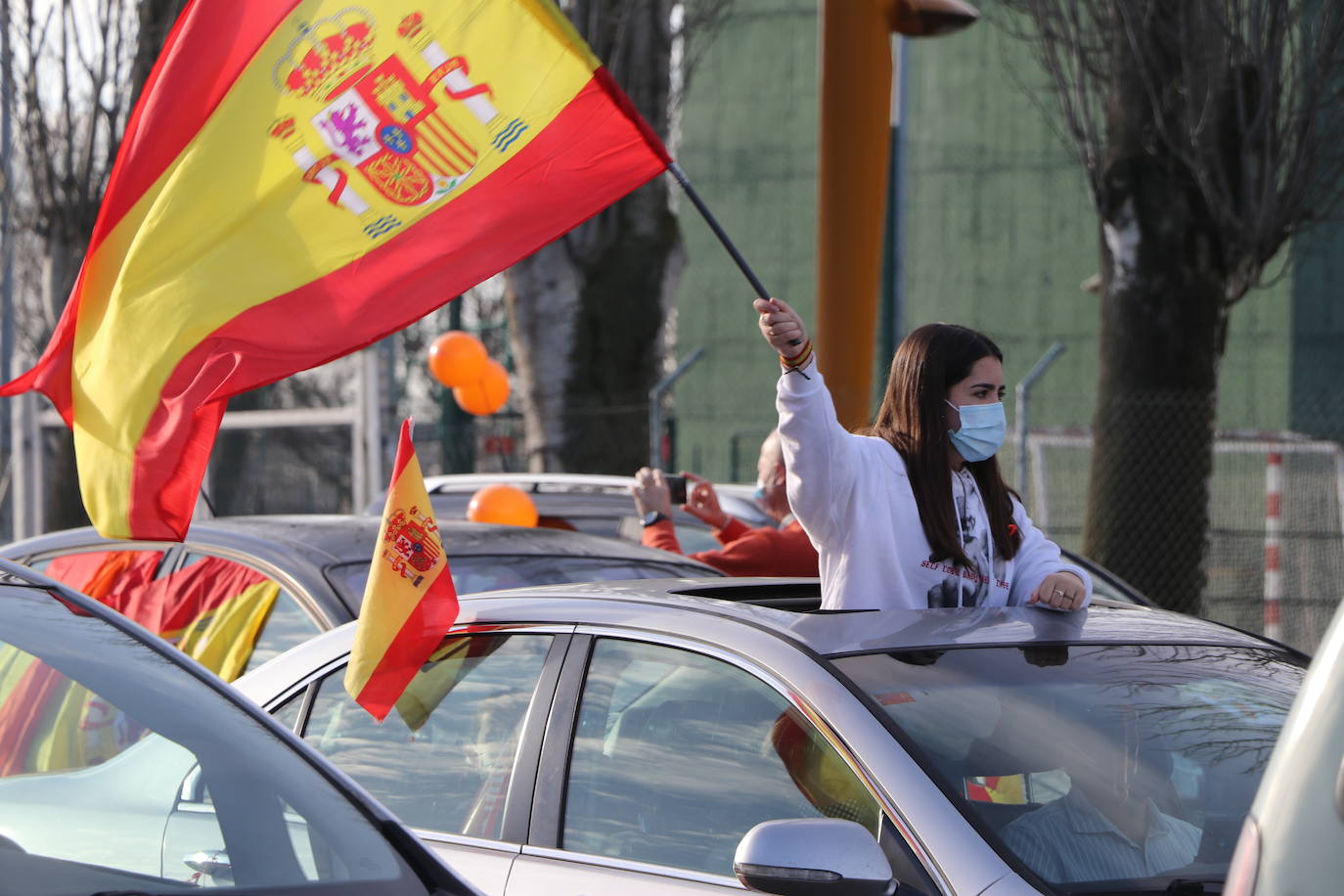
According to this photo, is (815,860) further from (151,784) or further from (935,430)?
(935,430)

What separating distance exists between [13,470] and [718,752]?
563 inches

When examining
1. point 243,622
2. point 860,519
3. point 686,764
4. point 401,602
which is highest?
point 860,519

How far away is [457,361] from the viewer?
10094 millimetres

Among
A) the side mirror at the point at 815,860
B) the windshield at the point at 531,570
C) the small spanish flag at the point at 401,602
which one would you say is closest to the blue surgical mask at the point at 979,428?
the small spanish flag at the point at 401,602

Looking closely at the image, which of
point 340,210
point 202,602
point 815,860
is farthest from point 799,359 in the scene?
point 202,602

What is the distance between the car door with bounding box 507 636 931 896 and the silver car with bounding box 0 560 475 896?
1.77 feet

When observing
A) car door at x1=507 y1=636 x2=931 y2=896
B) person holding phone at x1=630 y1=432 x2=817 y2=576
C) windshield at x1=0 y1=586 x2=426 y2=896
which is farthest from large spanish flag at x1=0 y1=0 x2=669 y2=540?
person holding phone at x1=630 y1=432 x2=817 y2=576

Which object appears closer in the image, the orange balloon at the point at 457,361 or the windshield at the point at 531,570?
the windshield at the point at 531,570

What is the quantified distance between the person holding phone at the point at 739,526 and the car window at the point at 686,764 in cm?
252

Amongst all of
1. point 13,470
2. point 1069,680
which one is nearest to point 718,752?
point 1069,680

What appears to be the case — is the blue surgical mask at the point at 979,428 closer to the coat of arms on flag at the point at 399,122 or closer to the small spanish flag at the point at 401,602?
the small spanish flag at the point at 401,602

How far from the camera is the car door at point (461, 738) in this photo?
3.26 m

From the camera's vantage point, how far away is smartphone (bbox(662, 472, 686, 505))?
20.7ft

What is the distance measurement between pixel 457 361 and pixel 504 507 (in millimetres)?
2249
